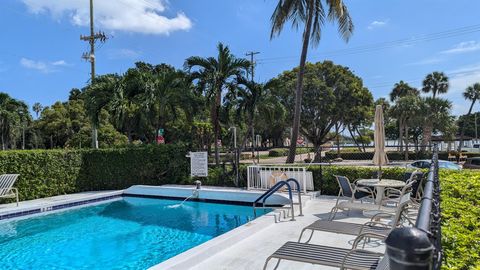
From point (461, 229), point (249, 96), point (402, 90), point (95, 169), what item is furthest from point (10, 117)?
point (461, 229)

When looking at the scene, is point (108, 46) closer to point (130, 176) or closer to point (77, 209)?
point (130, 176)

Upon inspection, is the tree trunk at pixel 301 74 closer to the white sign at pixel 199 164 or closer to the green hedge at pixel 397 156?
the white sign at pixel 199 164

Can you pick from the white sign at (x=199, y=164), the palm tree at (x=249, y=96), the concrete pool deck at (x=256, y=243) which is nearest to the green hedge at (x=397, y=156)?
the palm tree at (x=249, y=96)

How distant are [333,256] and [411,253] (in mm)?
2369

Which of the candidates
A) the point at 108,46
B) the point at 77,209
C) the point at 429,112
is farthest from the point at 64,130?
the point at 429,112

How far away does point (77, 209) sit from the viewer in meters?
11.3

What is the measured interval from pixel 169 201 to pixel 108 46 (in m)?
13.3

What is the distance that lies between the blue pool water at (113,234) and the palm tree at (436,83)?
36.2 meters

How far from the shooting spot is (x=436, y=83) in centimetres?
3925

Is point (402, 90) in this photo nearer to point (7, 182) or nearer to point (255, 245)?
point (7, 182)

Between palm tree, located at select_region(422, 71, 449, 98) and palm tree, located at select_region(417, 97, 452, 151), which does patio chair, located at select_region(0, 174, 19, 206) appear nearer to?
palm tree, located at select_region(417, 97, 452, 151)

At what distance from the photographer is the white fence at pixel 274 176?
A: 430 inches

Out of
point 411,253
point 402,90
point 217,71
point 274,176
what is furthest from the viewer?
point 402,90

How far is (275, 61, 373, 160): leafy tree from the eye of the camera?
1204 inches
